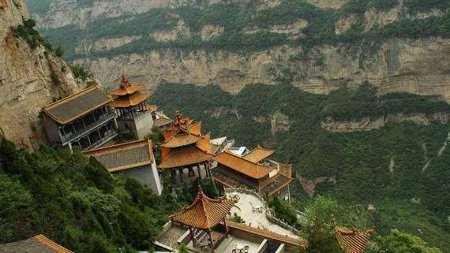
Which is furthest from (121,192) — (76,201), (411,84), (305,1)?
(305,1)

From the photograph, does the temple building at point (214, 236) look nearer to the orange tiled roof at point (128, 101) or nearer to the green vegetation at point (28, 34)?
the green vegetation at point (28, 34)

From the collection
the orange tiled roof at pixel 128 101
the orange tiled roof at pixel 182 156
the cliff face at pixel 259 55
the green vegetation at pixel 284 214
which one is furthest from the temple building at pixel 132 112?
the cliff face at pixel 259 55

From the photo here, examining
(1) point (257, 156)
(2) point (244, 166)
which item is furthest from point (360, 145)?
(2) point (244, 166)

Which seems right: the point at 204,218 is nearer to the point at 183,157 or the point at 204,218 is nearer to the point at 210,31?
the point at 183,157

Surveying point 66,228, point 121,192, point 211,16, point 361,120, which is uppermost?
point 66,228

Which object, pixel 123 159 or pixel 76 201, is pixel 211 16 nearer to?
pixel 123 159

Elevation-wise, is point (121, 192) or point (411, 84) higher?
point (121, 192)

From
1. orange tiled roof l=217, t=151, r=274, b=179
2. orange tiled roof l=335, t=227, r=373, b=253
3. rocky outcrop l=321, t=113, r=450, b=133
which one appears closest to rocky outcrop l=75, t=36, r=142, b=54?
rocky outcrop l=321, t=113, r=450, b=133

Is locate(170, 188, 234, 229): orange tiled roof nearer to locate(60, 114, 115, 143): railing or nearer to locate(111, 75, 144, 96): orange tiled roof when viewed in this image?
locate(60, 114, 115, 143): railing
